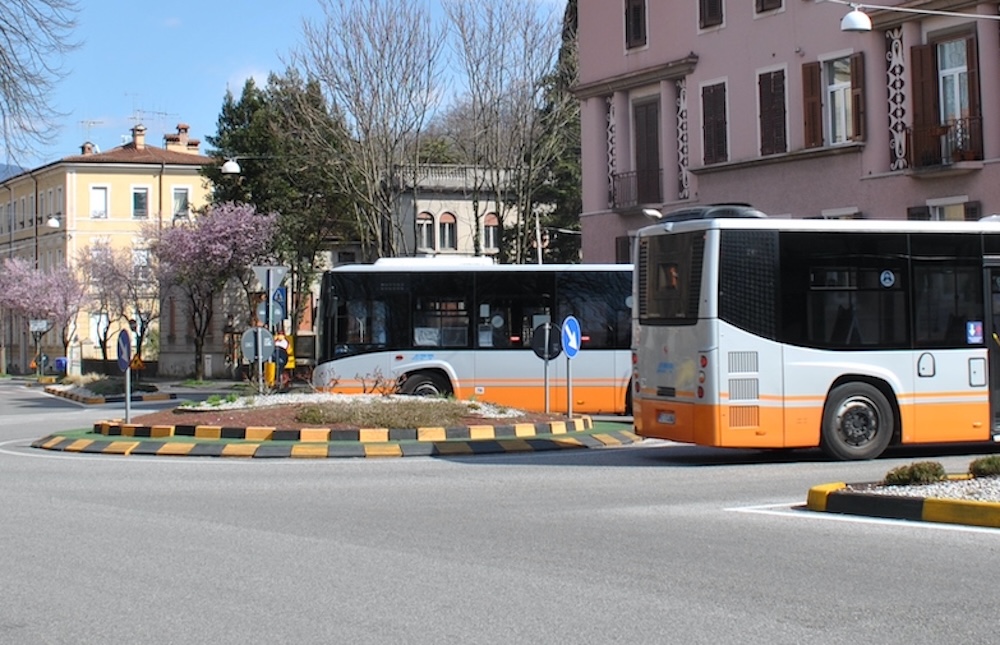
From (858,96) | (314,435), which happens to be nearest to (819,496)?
(314,435)

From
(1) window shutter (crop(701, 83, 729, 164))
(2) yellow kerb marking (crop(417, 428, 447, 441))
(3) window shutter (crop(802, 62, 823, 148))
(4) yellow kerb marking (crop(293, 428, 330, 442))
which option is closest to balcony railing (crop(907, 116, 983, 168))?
(3) window shutter (crop(802, 62, 823, 148))

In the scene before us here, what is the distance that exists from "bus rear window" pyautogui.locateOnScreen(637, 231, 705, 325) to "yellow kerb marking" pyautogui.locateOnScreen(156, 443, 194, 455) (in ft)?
22.7

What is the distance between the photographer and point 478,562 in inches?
354

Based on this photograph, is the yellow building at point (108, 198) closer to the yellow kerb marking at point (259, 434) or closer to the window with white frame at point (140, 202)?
the window with white frame at point (140, 202)

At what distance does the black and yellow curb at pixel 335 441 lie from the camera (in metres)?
18.3

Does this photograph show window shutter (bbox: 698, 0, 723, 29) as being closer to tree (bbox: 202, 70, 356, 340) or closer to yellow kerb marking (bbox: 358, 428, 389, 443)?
yellow kerb marking (bbox: 358, 428, 389, 443)

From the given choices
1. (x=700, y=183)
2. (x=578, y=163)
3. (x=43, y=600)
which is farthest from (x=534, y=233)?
(x=43, y=600)

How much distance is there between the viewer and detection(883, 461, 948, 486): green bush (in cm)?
1157

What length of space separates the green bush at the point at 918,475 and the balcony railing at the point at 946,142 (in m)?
15.6

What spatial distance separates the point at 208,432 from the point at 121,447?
1.32 metres


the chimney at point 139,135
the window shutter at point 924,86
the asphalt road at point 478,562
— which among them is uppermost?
the chimney at point 139,135

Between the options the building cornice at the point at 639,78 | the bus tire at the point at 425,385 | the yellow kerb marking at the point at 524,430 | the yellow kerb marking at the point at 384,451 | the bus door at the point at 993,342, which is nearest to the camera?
the bus door at the point at 993,342

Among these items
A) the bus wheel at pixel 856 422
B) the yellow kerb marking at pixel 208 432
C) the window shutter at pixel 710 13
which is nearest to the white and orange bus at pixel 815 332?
the bus wheel at pixel 856 422

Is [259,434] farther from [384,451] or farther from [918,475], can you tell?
[918,475]
